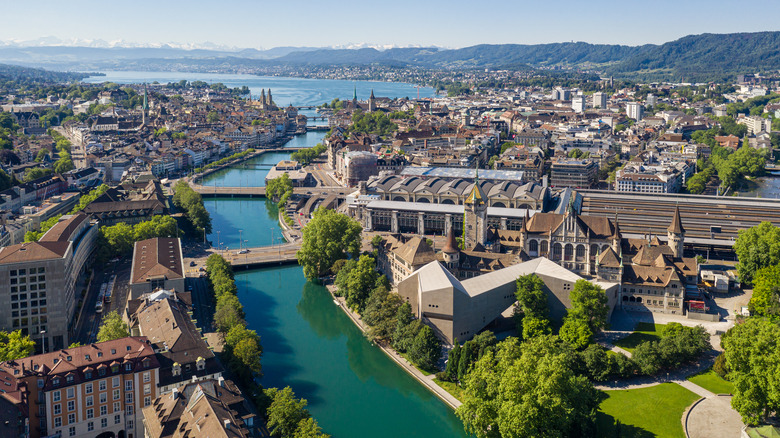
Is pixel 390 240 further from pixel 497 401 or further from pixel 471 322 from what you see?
pixel 497 401

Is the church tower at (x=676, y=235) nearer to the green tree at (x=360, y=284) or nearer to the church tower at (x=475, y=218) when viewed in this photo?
the church tower at (x=475, y=218)

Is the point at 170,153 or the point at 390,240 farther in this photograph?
the point at 170,153

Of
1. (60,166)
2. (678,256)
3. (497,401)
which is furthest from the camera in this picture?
(60,166)

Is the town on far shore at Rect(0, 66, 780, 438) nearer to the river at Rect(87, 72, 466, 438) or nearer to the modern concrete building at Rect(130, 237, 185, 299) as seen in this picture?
the modern concrete building at Rect(130, 237, 185, 299)

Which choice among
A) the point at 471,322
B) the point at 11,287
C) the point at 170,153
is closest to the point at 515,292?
the point at 471,322

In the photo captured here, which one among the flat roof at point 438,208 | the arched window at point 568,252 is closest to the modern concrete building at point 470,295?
the arched window at point 568,252

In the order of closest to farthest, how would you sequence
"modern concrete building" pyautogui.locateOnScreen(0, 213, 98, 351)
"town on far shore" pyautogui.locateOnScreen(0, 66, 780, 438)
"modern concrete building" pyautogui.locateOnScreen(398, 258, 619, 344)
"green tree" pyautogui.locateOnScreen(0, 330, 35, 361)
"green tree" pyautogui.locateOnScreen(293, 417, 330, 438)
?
1. "green tree" pyautogui.locateOnScreen(293, 417, 330, 438)
2. "town on far shore" pyautogui.locateOnScreen(0, 66, 780, 438)
3. "green tree" pyautogui.locateOnScreen(0, 330, 35, 361)
4. "modern concrete building" pyautogui.locateOnScreen(0, 213, 98, 351)
5. "modern concrete building" pyautogui.locateOnScreen(398, 258, 619, 344)

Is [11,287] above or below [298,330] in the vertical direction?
above

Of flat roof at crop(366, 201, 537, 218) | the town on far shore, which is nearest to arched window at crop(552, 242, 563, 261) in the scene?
the town on far shore
